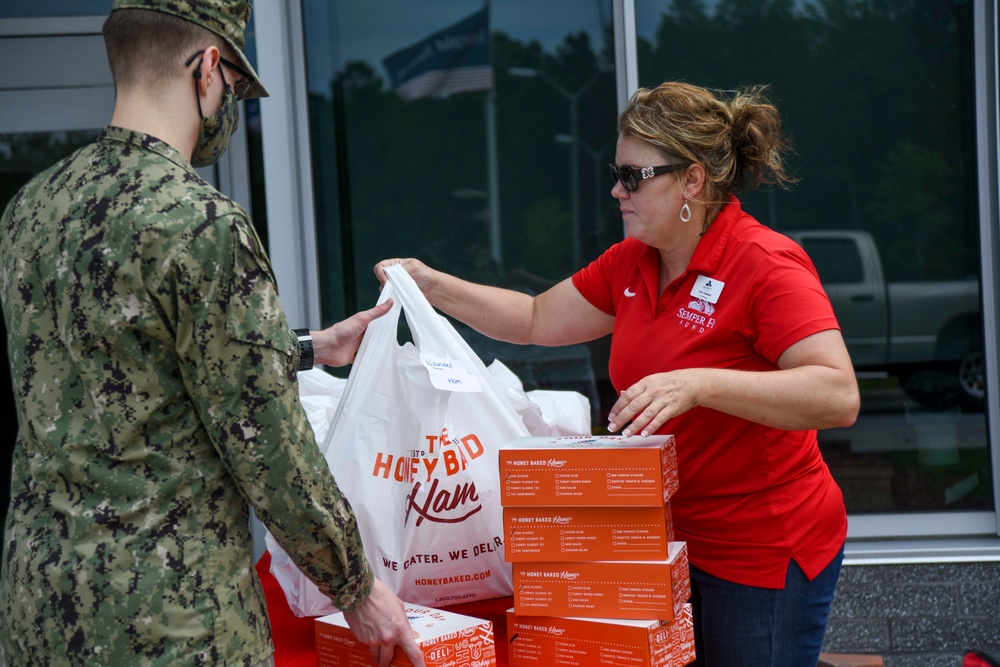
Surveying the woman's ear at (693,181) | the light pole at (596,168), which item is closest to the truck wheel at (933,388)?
the light pole at (596,168)

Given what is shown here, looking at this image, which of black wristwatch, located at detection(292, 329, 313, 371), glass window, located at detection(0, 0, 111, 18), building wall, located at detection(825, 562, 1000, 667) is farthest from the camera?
glass window, located at detection(0, 0, 111, 18)

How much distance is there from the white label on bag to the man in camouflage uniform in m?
0.56

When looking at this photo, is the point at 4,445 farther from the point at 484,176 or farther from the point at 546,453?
the point at 546,453

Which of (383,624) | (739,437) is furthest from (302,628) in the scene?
(739,437)

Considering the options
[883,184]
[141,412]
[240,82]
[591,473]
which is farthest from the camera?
[883,184]

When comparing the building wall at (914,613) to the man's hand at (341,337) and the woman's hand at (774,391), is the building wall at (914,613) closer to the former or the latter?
the woman's hand at (774,391)

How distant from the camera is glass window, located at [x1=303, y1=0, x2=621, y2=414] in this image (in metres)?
3.81

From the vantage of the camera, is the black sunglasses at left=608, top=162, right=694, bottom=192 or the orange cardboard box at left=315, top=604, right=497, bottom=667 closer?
the orange cardboard box at left=315, top=604, right=497, bottom=667

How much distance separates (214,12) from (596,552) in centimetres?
107

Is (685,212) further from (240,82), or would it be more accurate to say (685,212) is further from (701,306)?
(240,82)

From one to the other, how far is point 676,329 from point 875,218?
221 cm

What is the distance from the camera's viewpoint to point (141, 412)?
4.07ft

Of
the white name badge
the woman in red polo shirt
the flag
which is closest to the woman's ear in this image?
the woman in red polo shirt

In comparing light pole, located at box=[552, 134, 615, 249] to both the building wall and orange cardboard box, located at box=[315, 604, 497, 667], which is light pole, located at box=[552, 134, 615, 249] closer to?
the building wall
